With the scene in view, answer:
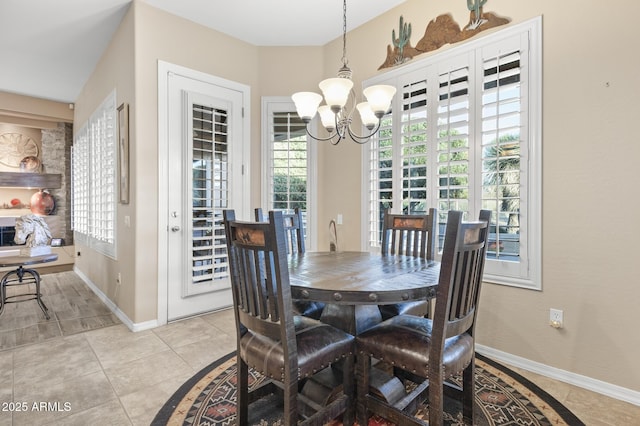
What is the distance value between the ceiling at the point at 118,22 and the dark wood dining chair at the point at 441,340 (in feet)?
9.19

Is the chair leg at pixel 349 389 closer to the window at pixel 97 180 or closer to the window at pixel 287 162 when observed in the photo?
the window at pixel 287 162

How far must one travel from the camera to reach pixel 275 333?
1525 millimetres

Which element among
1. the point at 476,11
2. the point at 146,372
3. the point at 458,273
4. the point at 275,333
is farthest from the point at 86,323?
the point at 476,11

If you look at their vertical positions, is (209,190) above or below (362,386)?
above

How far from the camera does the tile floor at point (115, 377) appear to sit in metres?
1.92

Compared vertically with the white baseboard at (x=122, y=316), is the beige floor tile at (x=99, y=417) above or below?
below

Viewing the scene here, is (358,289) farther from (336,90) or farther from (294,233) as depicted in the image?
(294,233)

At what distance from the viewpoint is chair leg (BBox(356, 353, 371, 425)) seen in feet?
5.71

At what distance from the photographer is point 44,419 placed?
1877mm

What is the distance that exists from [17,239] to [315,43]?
4.30 metres

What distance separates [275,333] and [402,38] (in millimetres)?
3020

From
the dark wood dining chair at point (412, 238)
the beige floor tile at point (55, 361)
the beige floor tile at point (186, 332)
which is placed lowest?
the beige floor tile at point (55, 361)

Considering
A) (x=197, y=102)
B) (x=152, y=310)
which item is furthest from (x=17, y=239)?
(x=197, y=102)

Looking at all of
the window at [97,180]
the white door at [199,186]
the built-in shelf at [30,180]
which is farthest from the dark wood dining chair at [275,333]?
the built-in shelf at [30,180]
